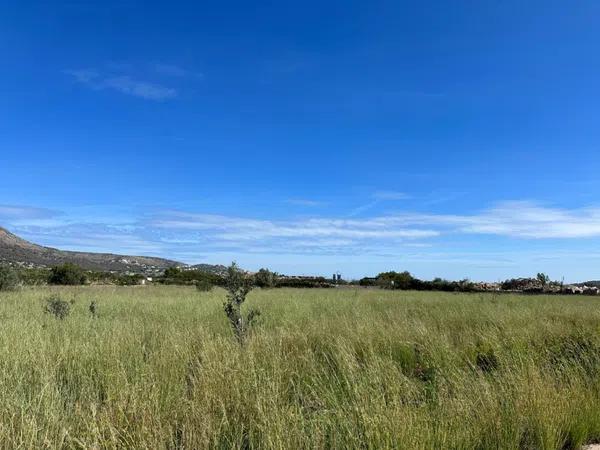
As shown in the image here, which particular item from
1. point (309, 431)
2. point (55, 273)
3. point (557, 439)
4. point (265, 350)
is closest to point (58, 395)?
point (309, 431)

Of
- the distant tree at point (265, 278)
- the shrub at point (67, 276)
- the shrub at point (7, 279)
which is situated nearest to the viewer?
the shrub at point (7, 279)

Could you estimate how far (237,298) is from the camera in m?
10.7

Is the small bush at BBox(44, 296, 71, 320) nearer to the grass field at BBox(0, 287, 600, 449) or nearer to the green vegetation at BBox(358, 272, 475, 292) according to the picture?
the grass field at BBox(0, 287, 600, 449)

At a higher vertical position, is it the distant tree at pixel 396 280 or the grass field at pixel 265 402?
the distant tree at pixel 396 280

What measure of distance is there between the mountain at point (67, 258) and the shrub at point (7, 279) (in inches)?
1001

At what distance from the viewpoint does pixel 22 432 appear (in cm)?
365

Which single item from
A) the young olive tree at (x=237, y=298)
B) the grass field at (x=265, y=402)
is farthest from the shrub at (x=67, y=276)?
the grass field at (x=265, y=402)

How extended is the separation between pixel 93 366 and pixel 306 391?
118 inches

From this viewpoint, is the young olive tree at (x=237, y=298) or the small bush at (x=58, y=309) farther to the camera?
the small bush at (x=58, y=309)

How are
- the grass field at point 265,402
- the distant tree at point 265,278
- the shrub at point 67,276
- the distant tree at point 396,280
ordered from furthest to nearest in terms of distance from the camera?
Result: the distant tree at point 396,280, the distant tree at point 265,278, the shrub at point 67,276, the grass field at point 265,402

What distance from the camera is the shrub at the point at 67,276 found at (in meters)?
41.3

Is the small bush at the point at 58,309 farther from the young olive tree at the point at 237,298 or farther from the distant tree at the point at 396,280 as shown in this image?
the distant tree at the point at 396,280

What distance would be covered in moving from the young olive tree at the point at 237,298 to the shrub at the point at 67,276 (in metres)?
35.2

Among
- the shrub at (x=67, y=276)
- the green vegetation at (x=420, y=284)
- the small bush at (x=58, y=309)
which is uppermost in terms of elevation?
the green vegetation at (x=420, y=284)
